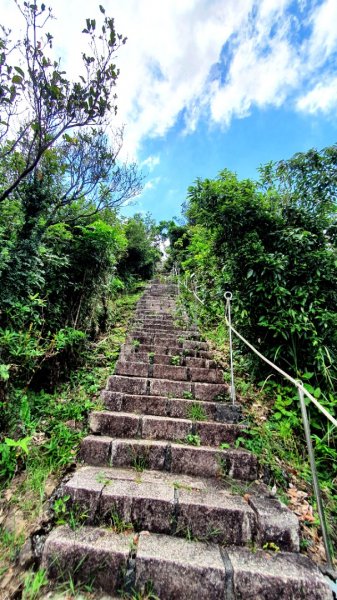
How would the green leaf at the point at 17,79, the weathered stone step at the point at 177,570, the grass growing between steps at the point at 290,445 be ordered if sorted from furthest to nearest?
the green leaf at the point at 17,79, the grass growing between steps at the point at 290,445, the weathered stone step at the point at 177,570

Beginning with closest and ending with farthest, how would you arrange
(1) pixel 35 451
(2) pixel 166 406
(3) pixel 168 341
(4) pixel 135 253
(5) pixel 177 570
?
(5) pixel 177 570, (1) pixel 35 451, (2) pixel 166 406, (3) pixel 168 341, (4) pixel 135 253

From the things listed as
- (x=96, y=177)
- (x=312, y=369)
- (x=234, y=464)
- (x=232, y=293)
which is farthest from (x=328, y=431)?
(x=96, y=177)

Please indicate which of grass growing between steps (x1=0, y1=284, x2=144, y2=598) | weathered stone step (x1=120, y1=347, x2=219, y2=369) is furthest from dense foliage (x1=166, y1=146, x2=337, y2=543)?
grass growing between steps (x1=0, y1=284, x2=144, y2=598)

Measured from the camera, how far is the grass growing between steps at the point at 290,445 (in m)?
1.79

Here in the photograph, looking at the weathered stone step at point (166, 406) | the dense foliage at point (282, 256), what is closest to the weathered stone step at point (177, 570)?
the weathered stone step at point (166, 406)

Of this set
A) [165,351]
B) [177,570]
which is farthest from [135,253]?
[177,570]

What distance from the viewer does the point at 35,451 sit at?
2.05m

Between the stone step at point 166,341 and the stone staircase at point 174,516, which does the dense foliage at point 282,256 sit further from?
the stone staircase at point 174,516

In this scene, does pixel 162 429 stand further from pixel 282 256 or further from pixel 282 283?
pixel 282 256

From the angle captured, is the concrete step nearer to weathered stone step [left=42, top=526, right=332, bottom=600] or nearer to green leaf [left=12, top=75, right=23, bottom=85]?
weathered stone step [left=42, top=526, right=332, bottom=600]

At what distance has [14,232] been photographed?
9.00 feet

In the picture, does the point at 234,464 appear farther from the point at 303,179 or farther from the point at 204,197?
the point at 303,179

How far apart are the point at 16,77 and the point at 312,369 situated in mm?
4501

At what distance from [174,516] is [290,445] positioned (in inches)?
54.9
